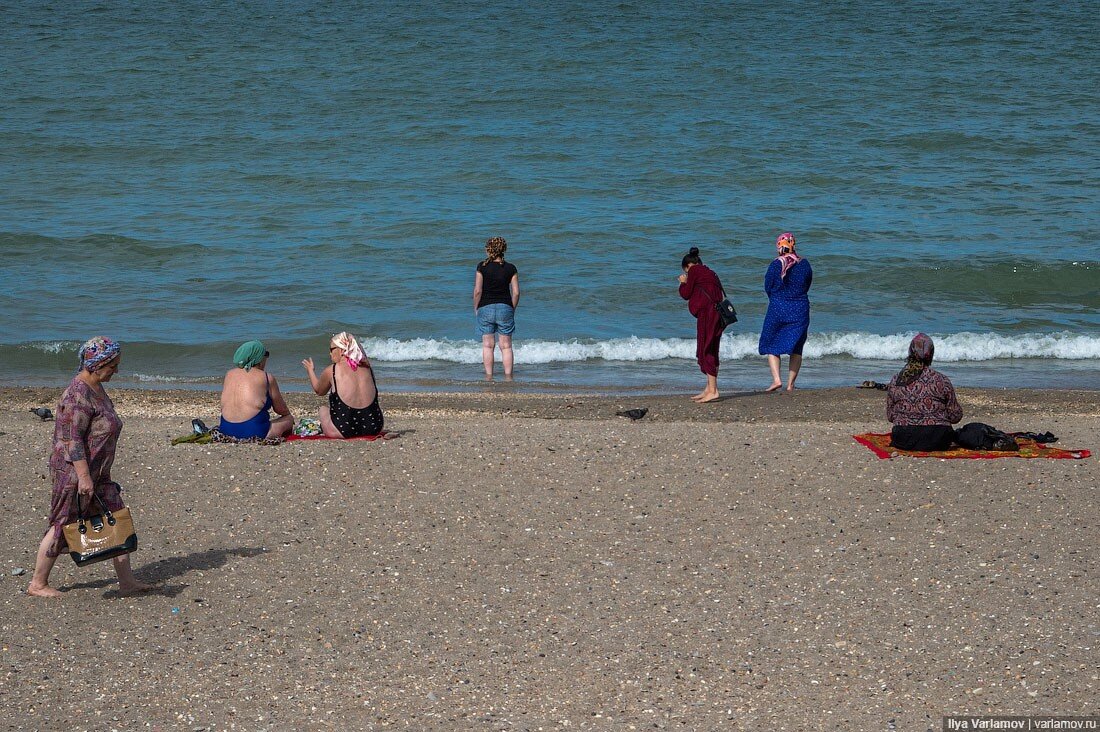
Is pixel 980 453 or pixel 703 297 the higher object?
pixel 703 297

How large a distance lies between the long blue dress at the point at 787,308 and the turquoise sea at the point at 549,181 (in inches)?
71.8

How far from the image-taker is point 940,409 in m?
8.17

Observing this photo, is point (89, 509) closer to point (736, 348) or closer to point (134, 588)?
point (134, 588)

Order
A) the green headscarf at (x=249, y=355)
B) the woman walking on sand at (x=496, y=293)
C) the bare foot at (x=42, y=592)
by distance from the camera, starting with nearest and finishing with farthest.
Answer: the bare foot at (x=42, y=592), the green headscarf at (x=249, y=355), the woman walking on sand at (x=496, y=293)

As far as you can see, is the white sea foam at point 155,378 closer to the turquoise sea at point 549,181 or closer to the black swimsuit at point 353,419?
the turquoise sea at point 549,181

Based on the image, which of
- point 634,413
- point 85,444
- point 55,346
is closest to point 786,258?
point 634,413

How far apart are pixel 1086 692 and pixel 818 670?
3.53ft

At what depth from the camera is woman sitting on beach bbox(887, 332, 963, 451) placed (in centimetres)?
816

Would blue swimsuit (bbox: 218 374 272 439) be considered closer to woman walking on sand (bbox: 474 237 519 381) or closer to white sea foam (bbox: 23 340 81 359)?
woman walking on sand (bbox: 474 237 519 381)

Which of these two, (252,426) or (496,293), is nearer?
(252,426)

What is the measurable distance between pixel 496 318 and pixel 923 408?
17.8 feet

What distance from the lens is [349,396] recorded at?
8711 millimetres

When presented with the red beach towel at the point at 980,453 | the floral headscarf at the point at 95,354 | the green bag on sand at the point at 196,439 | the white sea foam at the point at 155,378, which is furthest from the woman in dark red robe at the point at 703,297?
the white sea foam at the point at 155,378

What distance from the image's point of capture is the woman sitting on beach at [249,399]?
28.0 ft
